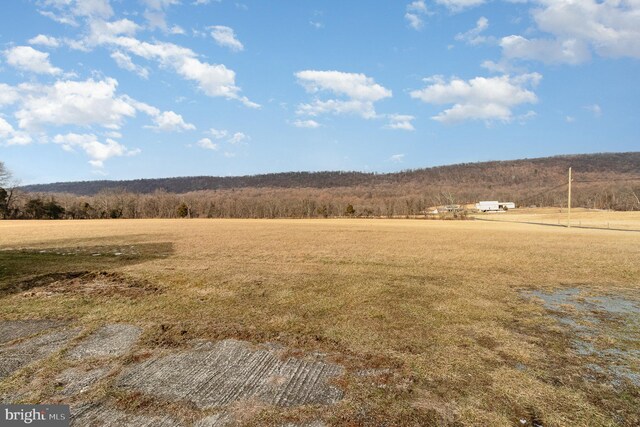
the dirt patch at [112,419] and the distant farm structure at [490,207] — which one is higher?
the dirt patch at [112,419]

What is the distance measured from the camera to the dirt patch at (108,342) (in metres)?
6.04

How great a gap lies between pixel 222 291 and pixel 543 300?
379 inches

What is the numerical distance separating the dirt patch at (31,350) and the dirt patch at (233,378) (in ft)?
5.82

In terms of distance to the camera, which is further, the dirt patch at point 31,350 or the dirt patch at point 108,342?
the dirt patch at point 108,342

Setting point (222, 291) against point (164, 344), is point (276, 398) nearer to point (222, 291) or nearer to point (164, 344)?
point (164, 344)

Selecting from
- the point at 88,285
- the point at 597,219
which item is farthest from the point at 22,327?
the point at 597,219

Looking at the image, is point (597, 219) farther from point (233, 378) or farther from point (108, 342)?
point (108, 342)

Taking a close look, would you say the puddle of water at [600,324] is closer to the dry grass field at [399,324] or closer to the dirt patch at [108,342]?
the dry grass field at [399,324]

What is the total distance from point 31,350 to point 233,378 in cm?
384

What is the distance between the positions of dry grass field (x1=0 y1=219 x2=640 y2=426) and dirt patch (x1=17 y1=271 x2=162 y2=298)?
69 millimetres

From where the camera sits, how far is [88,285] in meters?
11.7

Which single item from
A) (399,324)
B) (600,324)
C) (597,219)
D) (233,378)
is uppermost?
(233,378)

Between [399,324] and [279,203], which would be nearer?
[399,324]

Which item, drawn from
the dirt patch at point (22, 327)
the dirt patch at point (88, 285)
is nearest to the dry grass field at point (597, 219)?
the dirt patch at point (88, 285)
